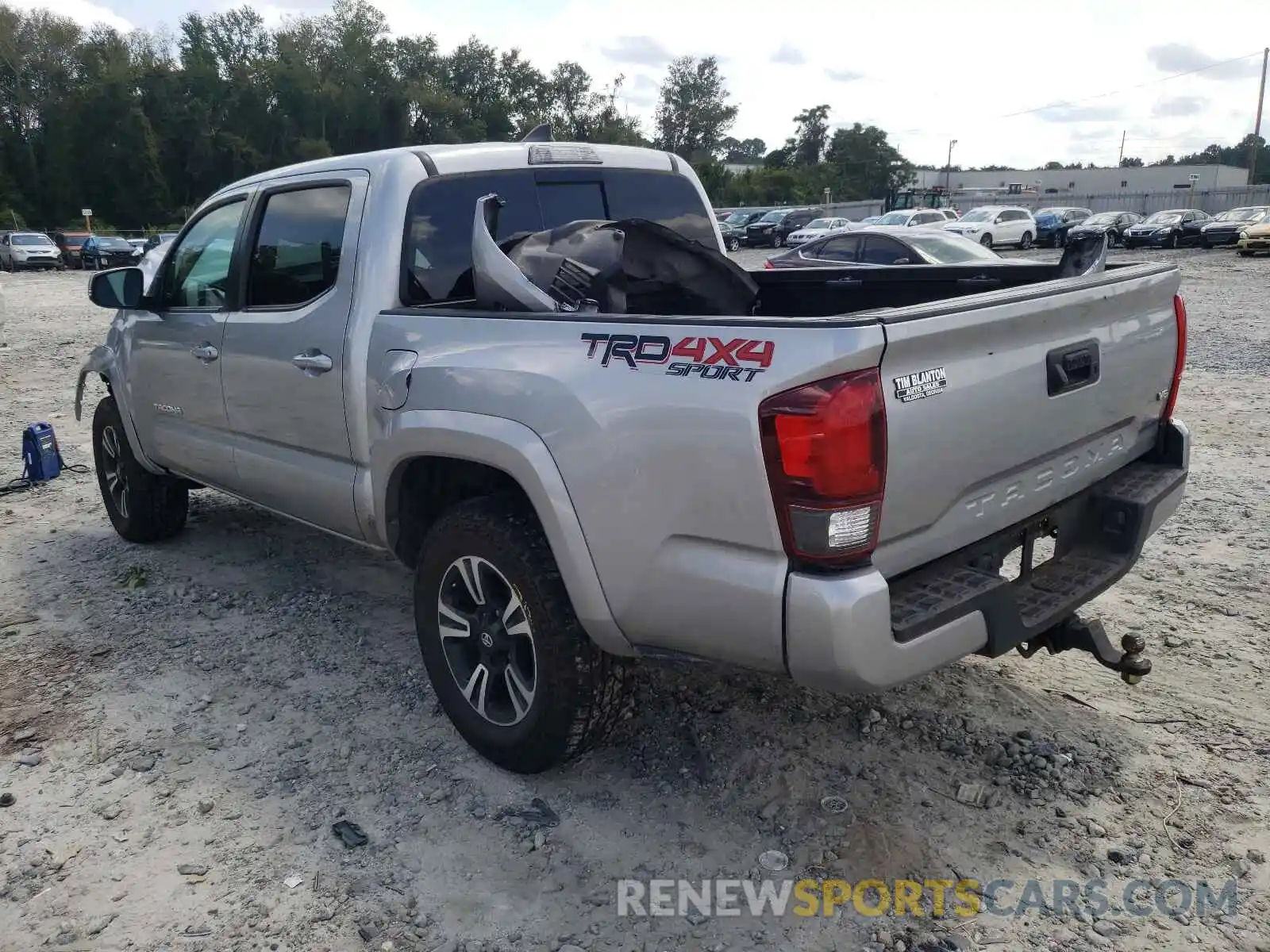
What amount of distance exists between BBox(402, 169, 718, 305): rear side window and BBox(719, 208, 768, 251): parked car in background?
35.4 meters

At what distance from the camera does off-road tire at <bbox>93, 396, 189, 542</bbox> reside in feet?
17.8

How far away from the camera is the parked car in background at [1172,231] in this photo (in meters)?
33.0

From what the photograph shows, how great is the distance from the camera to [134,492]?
547 centimetres

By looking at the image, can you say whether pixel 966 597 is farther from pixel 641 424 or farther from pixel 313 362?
pixel 313 362

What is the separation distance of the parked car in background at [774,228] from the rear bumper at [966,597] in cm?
3843

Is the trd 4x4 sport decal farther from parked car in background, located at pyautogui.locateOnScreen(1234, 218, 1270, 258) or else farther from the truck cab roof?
parked car in background, located at pyautogui.locateOnScreen(1234, 218, 1270, 258)

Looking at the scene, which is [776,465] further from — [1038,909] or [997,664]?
[997,664]

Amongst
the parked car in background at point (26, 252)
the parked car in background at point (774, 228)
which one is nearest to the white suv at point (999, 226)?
the parked car in background at point (774, 228)

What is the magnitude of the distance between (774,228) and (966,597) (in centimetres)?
3994

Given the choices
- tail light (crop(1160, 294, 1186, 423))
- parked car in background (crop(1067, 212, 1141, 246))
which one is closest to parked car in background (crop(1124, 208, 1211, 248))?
parked car in background (crop(1067, 212, 1141, 246))

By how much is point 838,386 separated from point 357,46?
89.6m

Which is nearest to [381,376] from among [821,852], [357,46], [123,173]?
[821,852]

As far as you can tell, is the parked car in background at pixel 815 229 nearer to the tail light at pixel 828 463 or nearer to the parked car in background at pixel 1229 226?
the parked car in background at pixel 1229 226

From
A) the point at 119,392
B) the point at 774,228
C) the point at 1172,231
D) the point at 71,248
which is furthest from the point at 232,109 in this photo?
the point at 119,392
